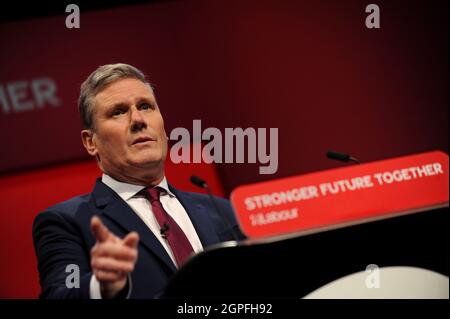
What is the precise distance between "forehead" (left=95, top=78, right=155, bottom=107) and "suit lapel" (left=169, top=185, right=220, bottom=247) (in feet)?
1.07

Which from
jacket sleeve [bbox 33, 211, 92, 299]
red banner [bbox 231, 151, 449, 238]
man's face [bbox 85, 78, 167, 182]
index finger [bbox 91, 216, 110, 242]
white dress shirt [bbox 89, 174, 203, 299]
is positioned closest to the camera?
index finger [bbox 91, 216, 110, 242]

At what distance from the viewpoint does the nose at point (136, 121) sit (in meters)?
2.23

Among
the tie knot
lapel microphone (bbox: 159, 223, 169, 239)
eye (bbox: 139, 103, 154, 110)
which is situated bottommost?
lapel microphone (bbox: 159, 223, 169, 239)

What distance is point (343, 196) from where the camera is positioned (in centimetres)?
188

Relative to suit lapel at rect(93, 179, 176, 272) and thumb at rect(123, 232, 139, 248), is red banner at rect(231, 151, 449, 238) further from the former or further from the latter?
suit lapel at rect(93, 179, 176, 272)

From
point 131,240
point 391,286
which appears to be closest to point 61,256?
point 131,240

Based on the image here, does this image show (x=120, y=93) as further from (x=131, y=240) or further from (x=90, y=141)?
(x=131, y=240)

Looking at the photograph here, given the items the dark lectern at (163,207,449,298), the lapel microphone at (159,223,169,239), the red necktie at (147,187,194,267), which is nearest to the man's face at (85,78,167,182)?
the red necktie at (147,187,194,267)

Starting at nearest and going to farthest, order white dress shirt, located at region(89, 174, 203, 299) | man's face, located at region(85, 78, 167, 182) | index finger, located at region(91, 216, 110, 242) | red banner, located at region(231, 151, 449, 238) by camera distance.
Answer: index finger, located at region(91, 216, 110, 242) → red banner, located at region(231, 151, 449, 238) → white dress shirt, located at region(89, 174, 203, 299) → man's face, located at region(85, 78, 167, 182)

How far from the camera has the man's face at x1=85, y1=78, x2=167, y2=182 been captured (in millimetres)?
2236

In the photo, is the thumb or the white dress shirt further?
the white dress shirt

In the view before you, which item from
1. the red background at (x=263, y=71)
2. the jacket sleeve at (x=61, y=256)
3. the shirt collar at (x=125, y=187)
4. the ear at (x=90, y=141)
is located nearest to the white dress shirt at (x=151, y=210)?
the shirt collar at (x=125, y=187)

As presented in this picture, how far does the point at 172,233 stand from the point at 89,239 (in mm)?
249

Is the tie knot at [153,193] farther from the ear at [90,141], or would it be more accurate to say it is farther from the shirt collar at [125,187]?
the ear at [90,141]
